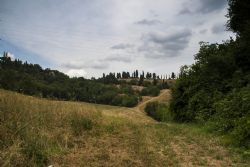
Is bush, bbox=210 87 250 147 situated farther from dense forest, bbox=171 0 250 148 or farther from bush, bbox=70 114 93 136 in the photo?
bush, bbox=70 114 93 136

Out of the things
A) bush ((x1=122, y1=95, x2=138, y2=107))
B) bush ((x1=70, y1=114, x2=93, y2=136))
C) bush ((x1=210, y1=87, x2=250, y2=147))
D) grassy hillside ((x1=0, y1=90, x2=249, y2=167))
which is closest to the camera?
grassy hillside ((x1=0, y1=90, x2=249, y2=167))

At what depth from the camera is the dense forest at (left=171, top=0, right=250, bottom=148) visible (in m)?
16.2

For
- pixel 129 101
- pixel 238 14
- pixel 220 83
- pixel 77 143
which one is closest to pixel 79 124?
pixel 77 143

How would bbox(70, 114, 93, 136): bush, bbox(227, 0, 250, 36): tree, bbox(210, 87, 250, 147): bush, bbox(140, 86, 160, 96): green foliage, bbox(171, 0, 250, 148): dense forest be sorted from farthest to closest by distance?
bbox(140, 86, 160, 96): green foliage → bbox(227, 0, 250, 36): tree → bbox(171, 0, 250, 148): dense forest → bbox(210, 87, 250, 147): bush → bbox(70, 114, 93, 136): bush

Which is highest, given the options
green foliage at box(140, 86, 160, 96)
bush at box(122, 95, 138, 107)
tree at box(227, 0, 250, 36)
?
tree at box(227, 0, 250, 36)

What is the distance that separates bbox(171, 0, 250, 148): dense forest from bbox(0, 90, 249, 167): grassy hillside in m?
4.07

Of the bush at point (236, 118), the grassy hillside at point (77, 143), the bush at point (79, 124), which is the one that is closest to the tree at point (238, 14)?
the bush at point (236, 118)

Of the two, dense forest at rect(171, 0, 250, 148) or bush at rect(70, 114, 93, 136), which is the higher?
dense forest at rect(171, 0, 250, 148)

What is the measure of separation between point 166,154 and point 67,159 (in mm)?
3229

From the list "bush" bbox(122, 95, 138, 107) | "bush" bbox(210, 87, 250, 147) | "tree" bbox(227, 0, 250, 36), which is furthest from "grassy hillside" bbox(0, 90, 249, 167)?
"bush" bbox(122, 95, 138, 107)

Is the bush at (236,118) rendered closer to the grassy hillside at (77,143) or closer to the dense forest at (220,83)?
the dense forest at (220,83)

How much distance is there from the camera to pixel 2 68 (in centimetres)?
1013

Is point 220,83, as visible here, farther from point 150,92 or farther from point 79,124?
point 150,92

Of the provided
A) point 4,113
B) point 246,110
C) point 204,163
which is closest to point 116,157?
point 204,163
